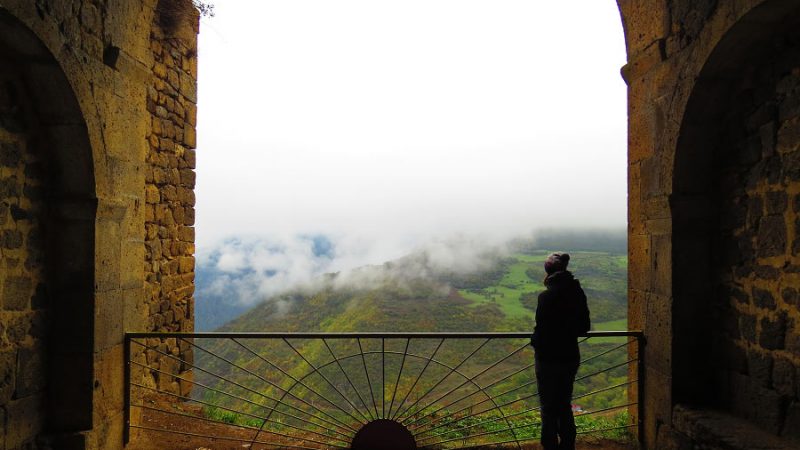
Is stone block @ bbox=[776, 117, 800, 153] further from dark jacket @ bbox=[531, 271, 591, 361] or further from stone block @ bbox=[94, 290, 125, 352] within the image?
stone block @ bbox=[94, 290, 125, 352]

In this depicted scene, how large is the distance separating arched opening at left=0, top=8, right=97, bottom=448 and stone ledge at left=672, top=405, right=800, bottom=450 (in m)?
4.12

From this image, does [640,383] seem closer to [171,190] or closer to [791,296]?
[791,296]

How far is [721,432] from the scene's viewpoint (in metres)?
3.15

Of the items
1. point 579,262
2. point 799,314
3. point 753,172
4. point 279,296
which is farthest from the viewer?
point 279,296

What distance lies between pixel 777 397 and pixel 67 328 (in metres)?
4.57

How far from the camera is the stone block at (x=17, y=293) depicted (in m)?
3.19

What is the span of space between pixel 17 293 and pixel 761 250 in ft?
15.5

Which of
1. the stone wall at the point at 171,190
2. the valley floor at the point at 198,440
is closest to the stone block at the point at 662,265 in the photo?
the valley floor at the point at 198,440

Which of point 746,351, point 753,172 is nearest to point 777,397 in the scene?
point 746,351

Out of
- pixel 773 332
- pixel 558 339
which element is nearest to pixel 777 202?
pixel 773 332

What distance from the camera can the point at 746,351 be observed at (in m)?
3.34

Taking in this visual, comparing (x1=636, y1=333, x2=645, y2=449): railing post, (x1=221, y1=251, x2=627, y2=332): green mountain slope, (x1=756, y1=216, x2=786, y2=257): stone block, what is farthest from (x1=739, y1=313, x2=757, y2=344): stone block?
(x1=221, y1=251, x2=627, y2=332): green mountain slope

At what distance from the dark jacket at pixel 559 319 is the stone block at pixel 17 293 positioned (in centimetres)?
338

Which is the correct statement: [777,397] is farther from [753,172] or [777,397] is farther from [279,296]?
[279,296]
